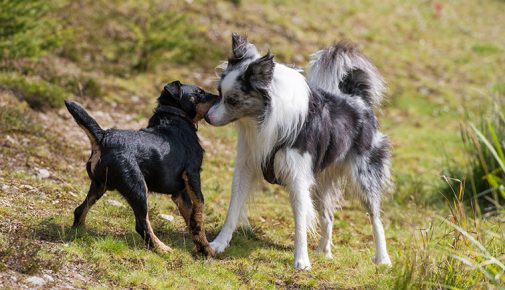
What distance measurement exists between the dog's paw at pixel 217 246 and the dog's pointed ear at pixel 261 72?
4.64 feet

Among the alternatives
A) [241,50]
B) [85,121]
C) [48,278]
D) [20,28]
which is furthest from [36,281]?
[20,28]

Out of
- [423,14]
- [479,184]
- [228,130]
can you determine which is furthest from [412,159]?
[423,14]

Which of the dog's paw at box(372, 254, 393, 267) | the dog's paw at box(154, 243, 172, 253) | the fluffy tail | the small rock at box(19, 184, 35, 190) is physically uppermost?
the fluffy tail

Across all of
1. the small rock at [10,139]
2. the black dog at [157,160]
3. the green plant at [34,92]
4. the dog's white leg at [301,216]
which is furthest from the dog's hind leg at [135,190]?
the green plant at [34,92]

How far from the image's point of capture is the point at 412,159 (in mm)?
10664

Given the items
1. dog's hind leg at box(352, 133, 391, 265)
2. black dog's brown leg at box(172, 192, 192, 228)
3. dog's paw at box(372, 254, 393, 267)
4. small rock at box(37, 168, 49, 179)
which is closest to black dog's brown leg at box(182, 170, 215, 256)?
black dog's brown leg at box(172, 192, 192, 228)

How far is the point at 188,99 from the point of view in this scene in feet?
19.1

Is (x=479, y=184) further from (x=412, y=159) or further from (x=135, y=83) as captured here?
(x=135, y=83)

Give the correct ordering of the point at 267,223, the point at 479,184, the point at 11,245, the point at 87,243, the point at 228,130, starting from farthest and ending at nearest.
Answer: the point at 228,130 → the point at 479,184 → the point at 267,223 → the point at 87,243 → the point at 11,245

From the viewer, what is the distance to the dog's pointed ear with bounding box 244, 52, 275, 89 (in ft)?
18.0

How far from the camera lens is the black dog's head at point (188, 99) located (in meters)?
5.78

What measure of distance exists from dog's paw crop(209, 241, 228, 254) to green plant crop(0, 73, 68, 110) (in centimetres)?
403

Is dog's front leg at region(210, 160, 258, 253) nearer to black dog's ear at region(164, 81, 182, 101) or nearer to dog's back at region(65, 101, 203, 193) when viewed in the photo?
dog's back at region(65, 101, 203, 193)

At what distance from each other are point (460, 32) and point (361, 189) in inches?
480
